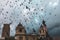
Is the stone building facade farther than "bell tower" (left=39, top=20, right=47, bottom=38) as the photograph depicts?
No

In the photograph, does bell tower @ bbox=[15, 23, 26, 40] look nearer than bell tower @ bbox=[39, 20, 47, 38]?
Yes

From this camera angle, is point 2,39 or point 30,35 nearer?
point 2,39

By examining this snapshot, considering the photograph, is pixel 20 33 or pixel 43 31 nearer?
pixel 20 33

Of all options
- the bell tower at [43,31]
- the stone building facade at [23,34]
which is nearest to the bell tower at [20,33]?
the stone building facade at [23,34]

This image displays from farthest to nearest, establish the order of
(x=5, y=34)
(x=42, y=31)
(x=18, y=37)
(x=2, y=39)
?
(x=42, y=31), (x=5, y=34), (x=18, y=37), (x=2, y=39)

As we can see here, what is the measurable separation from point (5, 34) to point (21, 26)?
8520mm

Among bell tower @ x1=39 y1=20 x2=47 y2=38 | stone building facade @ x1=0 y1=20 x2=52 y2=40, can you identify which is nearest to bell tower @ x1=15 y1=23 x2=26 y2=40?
stone building facade @ x1=0 y1=20 x2=52 y2=40

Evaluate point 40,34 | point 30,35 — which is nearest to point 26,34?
point 30,35

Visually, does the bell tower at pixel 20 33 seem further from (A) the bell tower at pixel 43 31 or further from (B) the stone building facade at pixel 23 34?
(A) the bell tower at pixel 43 31

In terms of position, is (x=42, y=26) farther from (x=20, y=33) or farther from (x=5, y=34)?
(x=5, y=34)

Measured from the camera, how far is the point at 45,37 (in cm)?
6600

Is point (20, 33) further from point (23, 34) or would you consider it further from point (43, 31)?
point (43, 31)

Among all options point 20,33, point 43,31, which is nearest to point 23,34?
point 20,33

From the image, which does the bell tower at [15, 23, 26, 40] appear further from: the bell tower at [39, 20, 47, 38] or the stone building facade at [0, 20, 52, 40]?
the bell tower at [39, 20, 47, 38]
